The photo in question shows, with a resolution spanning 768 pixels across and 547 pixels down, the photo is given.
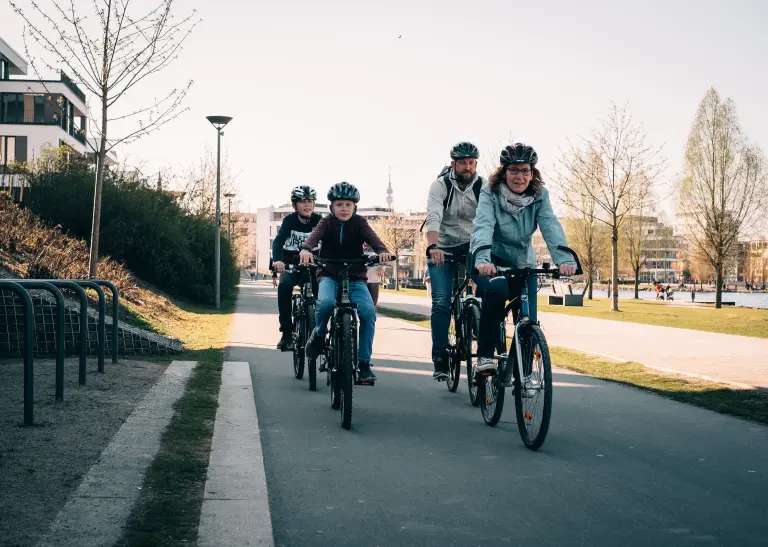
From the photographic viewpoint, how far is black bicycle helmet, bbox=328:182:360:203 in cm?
725

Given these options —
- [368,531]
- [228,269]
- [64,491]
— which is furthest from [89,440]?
[228,269]

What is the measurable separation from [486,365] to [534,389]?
30.3 inches

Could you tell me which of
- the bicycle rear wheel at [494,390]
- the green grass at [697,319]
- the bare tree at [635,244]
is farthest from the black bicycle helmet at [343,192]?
the bare tree at [635,244]

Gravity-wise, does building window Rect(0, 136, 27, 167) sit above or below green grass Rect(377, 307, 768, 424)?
above

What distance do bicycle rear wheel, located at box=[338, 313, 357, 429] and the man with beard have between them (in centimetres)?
120

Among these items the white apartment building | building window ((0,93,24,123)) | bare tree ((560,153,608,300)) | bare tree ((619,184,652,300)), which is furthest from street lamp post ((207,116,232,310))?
bare tree ((619,184,652,300))

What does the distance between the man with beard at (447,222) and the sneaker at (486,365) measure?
1.34 m

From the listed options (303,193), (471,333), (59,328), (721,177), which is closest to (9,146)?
(721,177)

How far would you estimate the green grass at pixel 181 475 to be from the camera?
138 inches

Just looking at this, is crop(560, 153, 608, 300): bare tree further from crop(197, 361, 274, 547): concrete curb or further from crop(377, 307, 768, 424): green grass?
crop(197, 361, 274, 547): concrete curb

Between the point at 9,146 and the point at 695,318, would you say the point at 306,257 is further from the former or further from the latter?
the point at 9,146

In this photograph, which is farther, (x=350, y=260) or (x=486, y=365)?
(x=350, y=260)

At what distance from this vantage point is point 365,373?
6.45m

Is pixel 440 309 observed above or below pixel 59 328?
above
